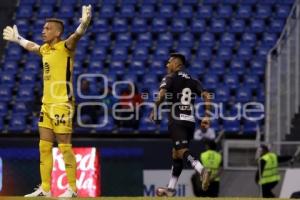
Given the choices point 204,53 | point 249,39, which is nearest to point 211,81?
point 204,53

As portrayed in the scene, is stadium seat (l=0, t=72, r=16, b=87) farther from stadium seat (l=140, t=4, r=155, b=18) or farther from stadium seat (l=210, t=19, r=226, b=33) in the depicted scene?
stadium seat (l=210, t=19, r=226, b=33)

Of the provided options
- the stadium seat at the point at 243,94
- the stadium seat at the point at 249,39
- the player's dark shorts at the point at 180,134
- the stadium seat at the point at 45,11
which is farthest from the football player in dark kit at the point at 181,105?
the stadium seat at the point at 45,11

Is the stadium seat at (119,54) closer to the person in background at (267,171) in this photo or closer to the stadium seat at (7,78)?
the stadium seat at (7,78)

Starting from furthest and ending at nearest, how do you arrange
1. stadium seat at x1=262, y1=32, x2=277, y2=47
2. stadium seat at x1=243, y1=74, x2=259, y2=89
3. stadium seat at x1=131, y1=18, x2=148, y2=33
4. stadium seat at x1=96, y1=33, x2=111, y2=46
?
stadium seat at x1=131, y1=18, x2=148, y2=33 → stadium seat at x1=96, y1=33, x2=111, y2=46 → stadium seat at x1=262, y1=32, x2=277, y2=47 → stadium seat at x1=243, y1=74, x2=259, y2=89

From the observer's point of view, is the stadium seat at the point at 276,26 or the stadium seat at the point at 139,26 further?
the stadium seat at the point at 139,26

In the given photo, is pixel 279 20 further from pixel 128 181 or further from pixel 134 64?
pixel 128 181

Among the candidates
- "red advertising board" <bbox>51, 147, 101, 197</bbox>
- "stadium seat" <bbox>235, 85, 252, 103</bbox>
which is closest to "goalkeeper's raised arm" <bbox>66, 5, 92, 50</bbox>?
"red advertising board" <bbox>51, 147, 101, 197</bbox>

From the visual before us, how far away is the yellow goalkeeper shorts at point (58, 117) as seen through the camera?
11703mm

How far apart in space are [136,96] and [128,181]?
264 cm

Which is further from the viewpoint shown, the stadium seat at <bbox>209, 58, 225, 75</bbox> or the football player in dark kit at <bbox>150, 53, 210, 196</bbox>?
the stadium seat at <bbox>209, 58, 225, 75</bbox>

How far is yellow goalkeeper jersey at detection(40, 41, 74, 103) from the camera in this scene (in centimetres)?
1172

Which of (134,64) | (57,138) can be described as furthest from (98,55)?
(57,138)

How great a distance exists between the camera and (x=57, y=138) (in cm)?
1180

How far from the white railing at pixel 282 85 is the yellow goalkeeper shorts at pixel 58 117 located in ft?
29.7
